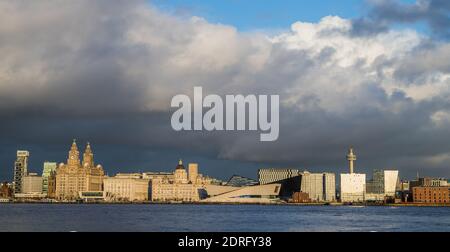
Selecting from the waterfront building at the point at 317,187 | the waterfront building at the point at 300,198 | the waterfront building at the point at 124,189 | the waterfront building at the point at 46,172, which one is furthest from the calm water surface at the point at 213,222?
the waterfront building at the point at 46,172

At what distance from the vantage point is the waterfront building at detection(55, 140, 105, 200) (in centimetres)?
16475

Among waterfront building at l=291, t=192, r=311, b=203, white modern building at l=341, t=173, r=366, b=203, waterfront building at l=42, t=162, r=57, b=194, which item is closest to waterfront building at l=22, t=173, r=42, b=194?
waterfront building at l=42, t=162, r=57, b=194

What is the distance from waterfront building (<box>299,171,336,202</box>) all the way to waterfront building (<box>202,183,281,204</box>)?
6.43 metres

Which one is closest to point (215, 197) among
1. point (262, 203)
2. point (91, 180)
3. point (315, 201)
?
point (262, 203)

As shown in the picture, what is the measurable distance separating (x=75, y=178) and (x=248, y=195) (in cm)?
4761

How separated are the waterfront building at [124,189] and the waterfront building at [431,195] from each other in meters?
67.7

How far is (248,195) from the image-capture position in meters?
147

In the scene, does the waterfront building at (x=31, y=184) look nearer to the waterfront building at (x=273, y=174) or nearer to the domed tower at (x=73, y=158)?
the domed tower at (x=73, y=158)

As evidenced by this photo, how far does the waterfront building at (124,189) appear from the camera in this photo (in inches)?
6289

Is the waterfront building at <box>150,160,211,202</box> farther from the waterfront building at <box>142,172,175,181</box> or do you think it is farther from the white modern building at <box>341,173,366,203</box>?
the white modern building at <box>341,173,366,203</box>

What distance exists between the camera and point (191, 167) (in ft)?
575

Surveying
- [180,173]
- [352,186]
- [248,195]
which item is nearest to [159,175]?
[180,173]
